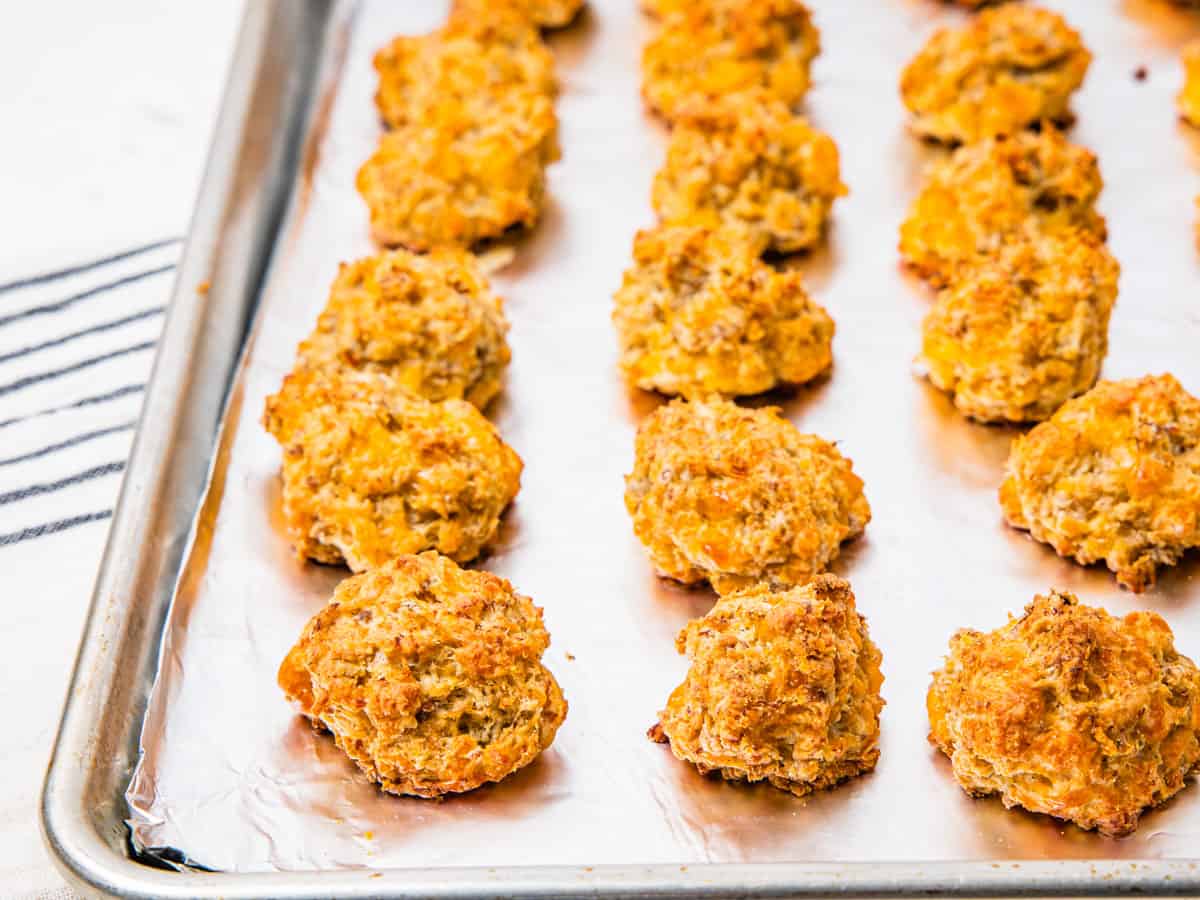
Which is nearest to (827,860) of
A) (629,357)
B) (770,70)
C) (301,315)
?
(629,357)

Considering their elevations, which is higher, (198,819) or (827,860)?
(827,860)

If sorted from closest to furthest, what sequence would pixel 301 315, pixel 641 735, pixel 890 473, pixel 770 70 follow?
1. pixel 641 735
2. pixel 890 473
3. pixel 301 315
4. pixel 770 70

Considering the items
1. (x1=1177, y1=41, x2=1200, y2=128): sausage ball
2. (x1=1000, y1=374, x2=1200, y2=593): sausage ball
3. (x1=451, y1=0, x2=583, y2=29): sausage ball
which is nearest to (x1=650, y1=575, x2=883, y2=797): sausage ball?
(x1=1000, y1=374, x2=1200, y2=593): sausage ball

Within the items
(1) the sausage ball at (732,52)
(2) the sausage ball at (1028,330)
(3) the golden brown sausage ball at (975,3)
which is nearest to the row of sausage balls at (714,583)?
(2) the sausage ball at (1028,330)

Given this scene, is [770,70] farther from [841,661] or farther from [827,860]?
[827,860]

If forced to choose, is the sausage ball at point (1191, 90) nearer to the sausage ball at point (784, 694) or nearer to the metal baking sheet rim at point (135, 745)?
the sausage ball at point (784, 694)

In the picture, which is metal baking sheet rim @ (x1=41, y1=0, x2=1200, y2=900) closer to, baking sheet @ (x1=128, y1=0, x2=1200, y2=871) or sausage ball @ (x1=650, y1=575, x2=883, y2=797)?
baking sheet @ (x1=128, y1=0, x2=1200, y2=871)
